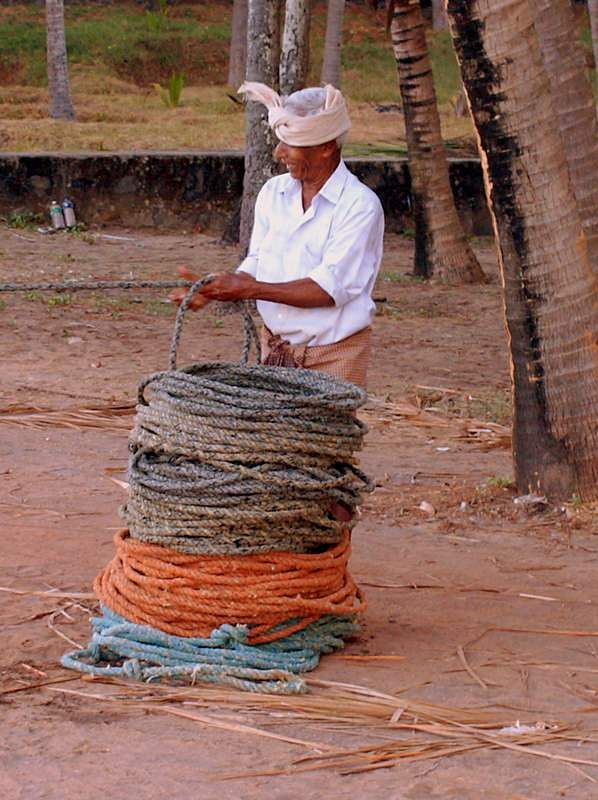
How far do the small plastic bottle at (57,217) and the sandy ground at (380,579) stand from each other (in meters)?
4.36

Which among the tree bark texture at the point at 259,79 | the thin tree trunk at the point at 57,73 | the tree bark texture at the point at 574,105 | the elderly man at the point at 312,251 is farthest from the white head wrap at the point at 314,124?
the thin tree trunk at the point at 57,73

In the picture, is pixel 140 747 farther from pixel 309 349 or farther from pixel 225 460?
pixel 309 349

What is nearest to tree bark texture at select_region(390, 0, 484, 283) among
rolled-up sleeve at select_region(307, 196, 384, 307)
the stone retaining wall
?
the stone retaining wall

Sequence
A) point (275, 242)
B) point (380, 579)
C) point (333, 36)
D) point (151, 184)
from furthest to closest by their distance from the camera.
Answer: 1. point (333, 36)
2. point (151, 184)
3. point (380, 579)
4. point (275, 242)

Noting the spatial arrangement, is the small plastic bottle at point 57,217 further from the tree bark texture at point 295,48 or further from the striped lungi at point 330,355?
the striped lungi at point 330,355

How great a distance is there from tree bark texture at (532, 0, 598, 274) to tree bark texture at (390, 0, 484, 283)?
4377mm

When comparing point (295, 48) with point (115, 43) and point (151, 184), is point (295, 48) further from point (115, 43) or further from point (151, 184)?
point (115, 43)

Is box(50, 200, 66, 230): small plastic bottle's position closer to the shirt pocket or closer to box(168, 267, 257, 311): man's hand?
the shirt pocket

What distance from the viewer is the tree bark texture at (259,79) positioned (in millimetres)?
11156

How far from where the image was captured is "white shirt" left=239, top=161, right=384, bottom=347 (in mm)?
4242

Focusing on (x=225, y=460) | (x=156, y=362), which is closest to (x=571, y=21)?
(x=156, y=362)

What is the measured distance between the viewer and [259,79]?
11.2 metres

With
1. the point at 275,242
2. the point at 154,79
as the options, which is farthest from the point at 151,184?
the point at 154,79

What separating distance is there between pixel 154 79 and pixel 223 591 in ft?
90.6
